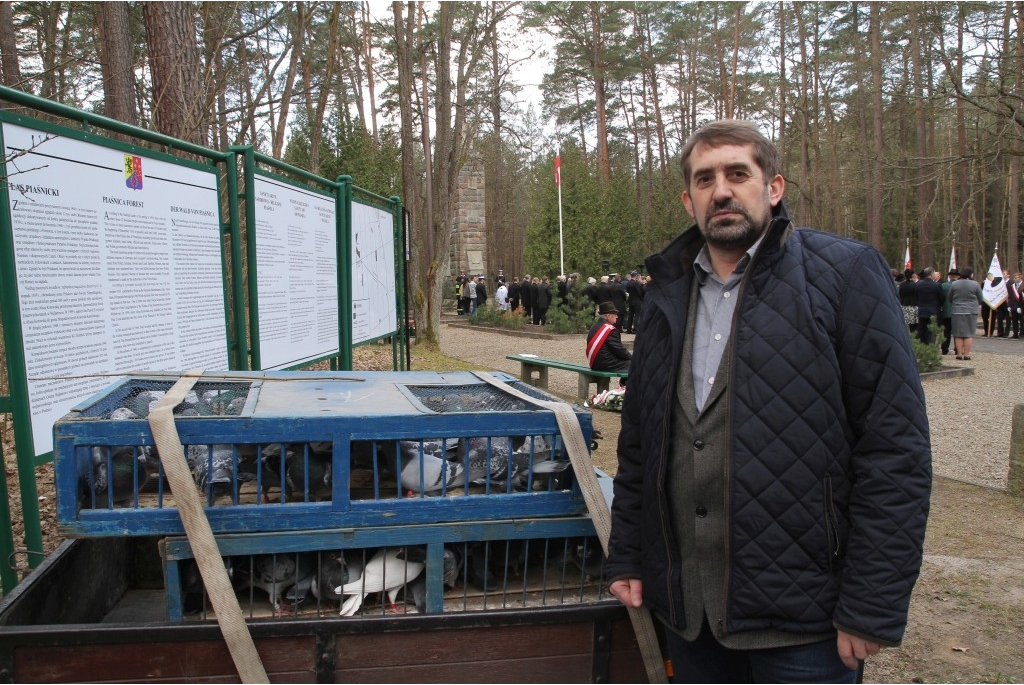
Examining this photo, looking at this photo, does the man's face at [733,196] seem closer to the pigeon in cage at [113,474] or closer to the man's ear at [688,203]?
the man's ear at [688,203]

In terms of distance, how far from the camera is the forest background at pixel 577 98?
35.5 ft

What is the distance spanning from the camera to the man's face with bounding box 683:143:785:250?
6.26 ft

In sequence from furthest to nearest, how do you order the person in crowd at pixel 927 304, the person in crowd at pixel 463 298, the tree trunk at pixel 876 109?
the person in crowd at pixel 463 298 < the tree trunk at pixel 876 109 < the person in crowd at pixel 927 304

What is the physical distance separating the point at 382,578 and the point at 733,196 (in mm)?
1429

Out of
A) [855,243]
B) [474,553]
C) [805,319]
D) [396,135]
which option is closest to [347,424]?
[474,553]

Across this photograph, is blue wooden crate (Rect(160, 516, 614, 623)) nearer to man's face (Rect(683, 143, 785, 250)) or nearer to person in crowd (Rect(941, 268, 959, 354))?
man's face (Rect(683, 143, 785, 250))

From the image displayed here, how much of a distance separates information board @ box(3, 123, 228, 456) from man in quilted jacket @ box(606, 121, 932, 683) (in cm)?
183

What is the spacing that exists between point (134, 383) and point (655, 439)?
189 cm

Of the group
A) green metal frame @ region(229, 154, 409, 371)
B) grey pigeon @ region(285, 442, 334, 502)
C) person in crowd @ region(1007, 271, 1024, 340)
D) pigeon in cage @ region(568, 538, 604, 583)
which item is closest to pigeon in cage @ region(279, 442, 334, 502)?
grey pigeon @ region(285, 442, 334, 502)

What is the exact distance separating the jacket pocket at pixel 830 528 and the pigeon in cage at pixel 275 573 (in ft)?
4.54

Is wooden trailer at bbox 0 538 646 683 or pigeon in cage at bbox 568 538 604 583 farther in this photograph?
pigeon in cage at bbox 568 538 604 583

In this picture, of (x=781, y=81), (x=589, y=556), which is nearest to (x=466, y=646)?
(x=589, y=556)

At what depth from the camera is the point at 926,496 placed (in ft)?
5.61

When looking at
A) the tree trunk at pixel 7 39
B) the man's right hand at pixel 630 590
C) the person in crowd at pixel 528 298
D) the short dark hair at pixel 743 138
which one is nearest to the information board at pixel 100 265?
the man's right hand at pixel 630 590
